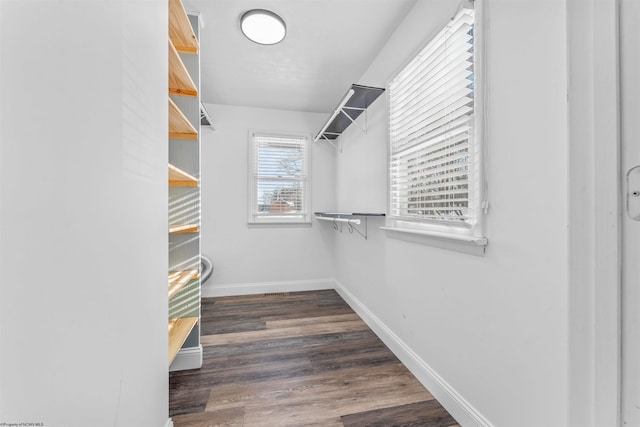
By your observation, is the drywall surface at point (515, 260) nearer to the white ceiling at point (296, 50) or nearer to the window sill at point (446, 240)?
the window sill at point (446, 240)

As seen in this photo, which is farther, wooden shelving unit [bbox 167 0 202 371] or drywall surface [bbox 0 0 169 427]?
wooden shelving unit [bbox 167 0 202 371]

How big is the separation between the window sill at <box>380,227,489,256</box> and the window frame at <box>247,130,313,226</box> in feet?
6.02

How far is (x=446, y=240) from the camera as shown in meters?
1.41

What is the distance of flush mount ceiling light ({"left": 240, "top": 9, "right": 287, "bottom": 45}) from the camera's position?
179cm

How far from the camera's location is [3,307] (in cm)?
44

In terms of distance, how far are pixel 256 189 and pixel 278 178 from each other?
1.05 feet

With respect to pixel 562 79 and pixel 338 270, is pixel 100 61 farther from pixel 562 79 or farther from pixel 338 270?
pixel 338 270

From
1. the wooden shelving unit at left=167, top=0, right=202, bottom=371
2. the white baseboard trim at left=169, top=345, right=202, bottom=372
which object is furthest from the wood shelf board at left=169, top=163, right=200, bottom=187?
the white baseboard trim at left=169, top=345, right=202, bottom=372

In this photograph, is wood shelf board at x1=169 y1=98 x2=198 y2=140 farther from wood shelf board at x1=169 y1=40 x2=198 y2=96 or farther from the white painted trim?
the white painted trim

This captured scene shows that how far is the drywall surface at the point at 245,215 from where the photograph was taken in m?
3.31

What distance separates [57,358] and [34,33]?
63 centimetres

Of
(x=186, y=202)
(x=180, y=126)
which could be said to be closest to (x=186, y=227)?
(x=186, y=202)

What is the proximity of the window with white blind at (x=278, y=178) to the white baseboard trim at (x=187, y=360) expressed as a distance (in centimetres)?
180

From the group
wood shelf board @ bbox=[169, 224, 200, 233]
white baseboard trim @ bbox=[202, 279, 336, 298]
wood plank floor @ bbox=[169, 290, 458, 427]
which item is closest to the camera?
wood plank floor @ bbox=[169, 290, 458, 427]
